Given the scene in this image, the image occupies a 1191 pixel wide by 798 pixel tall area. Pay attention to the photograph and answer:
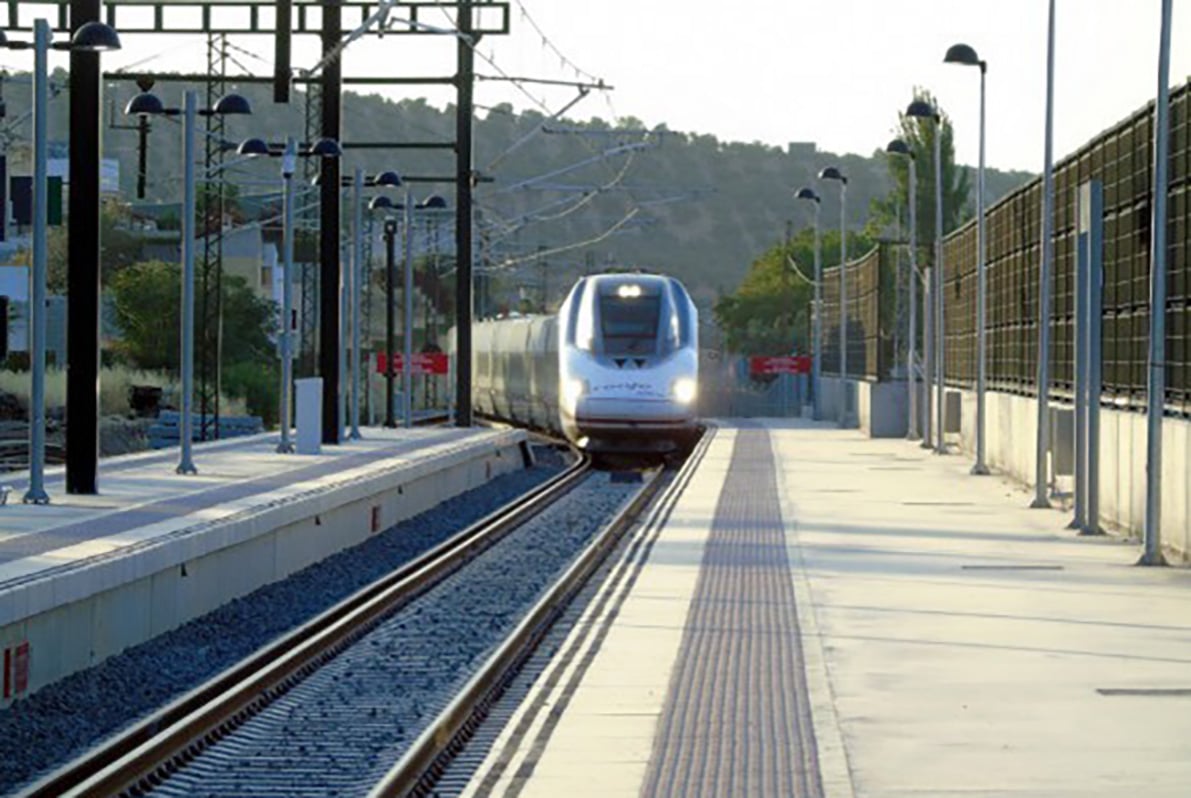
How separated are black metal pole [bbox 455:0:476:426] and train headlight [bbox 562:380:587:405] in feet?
16.9

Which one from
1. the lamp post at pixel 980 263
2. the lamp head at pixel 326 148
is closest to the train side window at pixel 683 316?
the lamp post at pixel 980 263

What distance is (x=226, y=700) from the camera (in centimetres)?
1658

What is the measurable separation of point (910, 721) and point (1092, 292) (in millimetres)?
13421

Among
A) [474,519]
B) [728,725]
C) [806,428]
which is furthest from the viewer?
[806,428]

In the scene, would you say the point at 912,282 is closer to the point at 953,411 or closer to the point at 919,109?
the point at 953,411

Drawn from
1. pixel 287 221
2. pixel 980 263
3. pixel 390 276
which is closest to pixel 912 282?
pixel 390 276

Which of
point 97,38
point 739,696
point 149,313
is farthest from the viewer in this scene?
point 149,313

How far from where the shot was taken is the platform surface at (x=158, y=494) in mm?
20906

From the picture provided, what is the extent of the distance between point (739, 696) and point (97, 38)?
454 inches

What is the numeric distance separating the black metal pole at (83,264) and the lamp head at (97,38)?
224cm

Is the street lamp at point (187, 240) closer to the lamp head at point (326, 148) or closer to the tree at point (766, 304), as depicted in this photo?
the lamp head at point (326, 148)

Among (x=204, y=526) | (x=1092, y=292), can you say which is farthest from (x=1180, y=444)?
(x=204, y=526)

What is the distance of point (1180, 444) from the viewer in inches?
976

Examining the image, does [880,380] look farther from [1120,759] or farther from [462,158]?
[1120,759]
